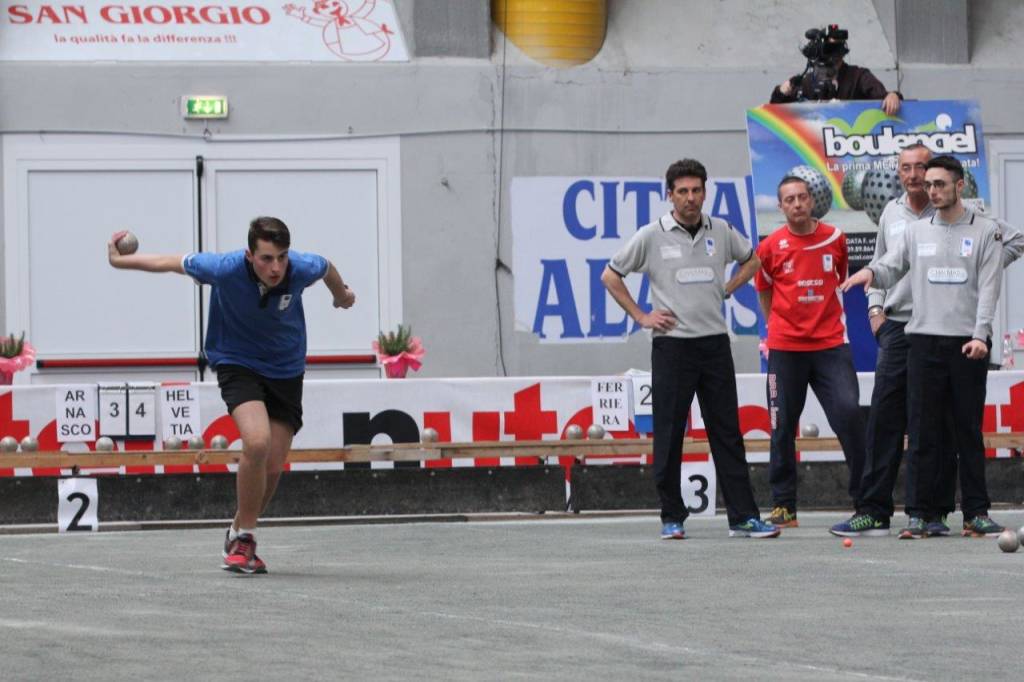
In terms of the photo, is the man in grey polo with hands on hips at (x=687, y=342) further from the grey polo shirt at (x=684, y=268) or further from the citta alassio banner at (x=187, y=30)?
the citta alassio banner at (x=187, y=30)

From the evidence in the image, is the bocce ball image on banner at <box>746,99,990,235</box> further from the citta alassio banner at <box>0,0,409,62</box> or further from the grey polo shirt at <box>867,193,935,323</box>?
the grey polo shirt at <box>867,193,935,323</box>

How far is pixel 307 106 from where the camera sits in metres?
18.8

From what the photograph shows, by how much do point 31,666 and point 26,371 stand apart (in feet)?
40.5

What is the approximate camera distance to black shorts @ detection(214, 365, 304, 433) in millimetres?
9789

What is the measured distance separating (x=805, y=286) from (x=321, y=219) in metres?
7.60

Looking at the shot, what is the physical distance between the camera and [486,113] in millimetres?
19047

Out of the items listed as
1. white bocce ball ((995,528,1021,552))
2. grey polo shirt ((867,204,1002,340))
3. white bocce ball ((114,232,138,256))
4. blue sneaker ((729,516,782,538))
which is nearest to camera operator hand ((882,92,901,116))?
grey polo shirt ((867,204,1002,340))

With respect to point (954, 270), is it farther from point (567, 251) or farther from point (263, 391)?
point (567, 251)

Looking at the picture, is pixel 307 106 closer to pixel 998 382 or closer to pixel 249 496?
pixel 998 382

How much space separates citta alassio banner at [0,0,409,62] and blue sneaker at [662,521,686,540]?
26.8ft

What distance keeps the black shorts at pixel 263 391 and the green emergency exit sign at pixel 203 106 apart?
887cm

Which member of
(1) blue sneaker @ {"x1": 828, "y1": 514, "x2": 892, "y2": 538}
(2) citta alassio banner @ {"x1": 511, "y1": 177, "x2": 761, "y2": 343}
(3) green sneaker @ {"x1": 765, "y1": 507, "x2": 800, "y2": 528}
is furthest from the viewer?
(2) citta alassio banner @ {"x1": 511, "y1": 177, "x2": 761, "y2": 343}

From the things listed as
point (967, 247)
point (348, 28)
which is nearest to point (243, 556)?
point (967, 247)

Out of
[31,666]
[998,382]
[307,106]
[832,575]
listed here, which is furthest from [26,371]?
[31,666]
